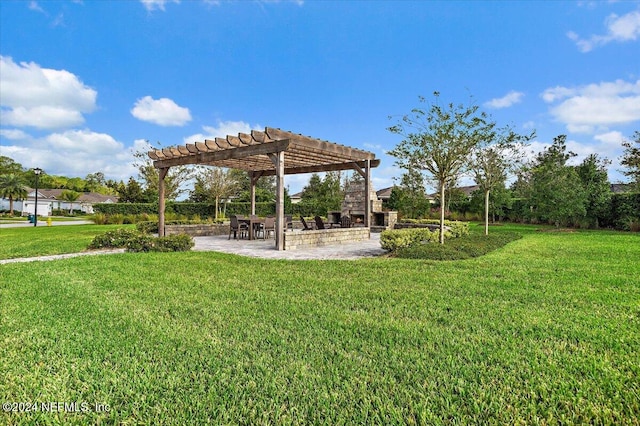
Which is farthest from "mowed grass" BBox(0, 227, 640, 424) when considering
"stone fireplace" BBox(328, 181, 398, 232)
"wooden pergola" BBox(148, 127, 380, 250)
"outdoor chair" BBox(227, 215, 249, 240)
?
"stone fireplace" BBox(328, 181, 398, 232)

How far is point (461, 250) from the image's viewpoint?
823 cm

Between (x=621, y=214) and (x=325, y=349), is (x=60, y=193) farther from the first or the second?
(x=621, y=214)

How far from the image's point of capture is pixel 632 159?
1659cm

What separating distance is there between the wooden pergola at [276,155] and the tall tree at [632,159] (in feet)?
43.8

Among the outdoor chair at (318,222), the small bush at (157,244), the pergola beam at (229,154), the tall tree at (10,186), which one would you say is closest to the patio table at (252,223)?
the outdoor chair at (318,222)


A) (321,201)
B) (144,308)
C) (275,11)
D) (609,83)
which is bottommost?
(144,308)

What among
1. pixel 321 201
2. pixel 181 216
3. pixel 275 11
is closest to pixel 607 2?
pixel 275 11

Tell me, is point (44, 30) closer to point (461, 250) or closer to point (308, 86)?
point (308, 86)

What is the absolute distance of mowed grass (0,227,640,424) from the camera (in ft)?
6.63

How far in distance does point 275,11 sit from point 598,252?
462 inches

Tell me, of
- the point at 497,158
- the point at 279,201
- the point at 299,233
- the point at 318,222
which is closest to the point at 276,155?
the point at 279,201

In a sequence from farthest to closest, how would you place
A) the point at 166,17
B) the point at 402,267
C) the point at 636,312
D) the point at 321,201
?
the point at 321,201
the point at 166,17
the point at 402,267
the point at 636,312

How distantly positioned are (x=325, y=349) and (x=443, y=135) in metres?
7.62

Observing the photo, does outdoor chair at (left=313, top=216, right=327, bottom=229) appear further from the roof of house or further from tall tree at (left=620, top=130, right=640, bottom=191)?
the roof of house
